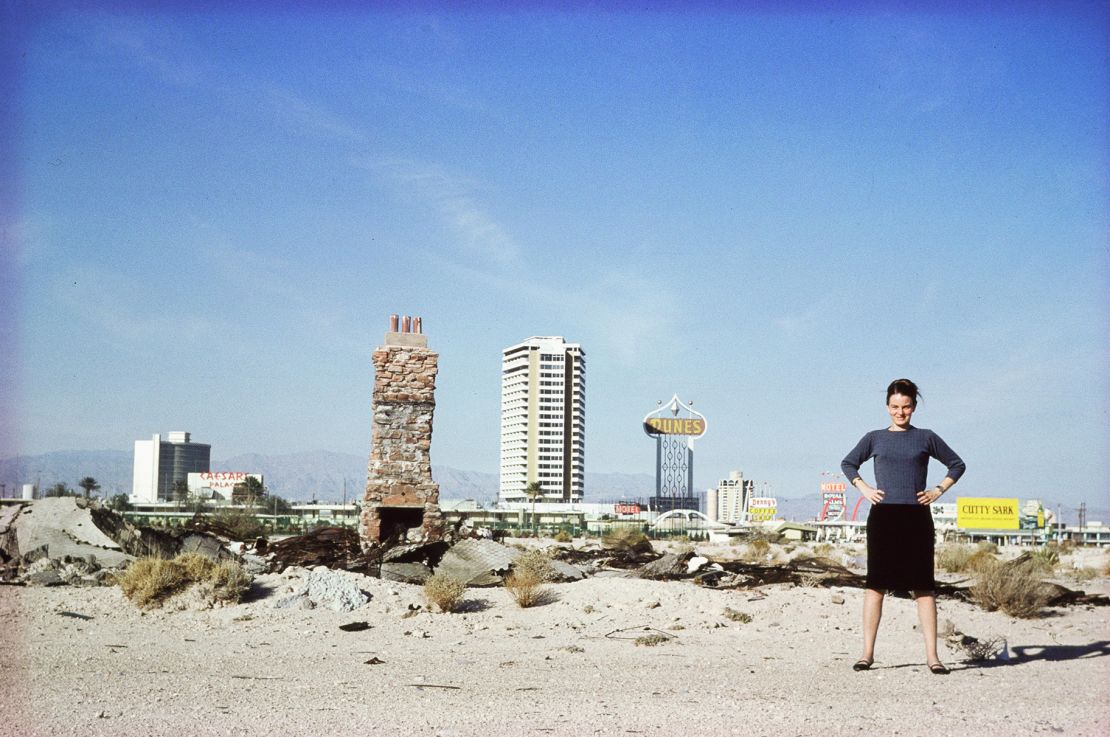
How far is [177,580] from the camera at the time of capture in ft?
36.6

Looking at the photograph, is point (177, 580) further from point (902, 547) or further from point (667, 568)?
point (902, 547)

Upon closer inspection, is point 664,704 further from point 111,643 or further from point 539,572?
point 539,572

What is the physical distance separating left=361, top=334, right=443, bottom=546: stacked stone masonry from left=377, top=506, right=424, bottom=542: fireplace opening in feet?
0.06

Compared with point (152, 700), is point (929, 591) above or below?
above

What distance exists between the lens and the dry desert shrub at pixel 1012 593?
10906 millimetres

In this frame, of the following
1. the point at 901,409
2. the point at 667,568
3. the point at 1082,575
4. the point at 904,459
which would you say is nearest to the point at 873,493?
the point at 904,459

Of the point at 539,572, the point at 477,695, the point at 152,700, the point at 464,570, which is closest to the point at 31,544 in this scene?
the point at 464,570

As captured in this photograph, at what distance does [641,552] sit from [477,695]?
1202 cm

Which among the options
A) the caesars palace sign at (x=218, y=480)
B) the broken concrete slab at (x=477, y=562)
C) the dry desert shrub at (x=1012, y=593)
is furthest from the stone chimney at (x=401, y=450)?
the caesars palace sign at (x=218, y=480)

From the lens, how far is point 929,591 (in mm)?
6516

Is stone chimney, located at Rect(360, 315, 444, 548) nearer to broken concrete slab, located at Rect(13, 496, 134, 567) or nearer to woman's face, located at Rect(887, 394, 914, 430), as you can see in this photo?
broken concrete slab, located at Rect(13, 496, 134, 567)

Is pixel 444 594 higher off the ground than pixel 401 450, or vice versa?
pixel 401 450

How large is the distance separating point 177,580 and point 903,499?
27.7 ft

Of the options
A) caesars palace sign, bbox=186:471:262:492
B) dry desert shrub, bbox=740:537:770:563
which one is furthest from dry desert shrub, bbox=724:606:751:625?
caesars palace sign, bbox=186:471:262:492
